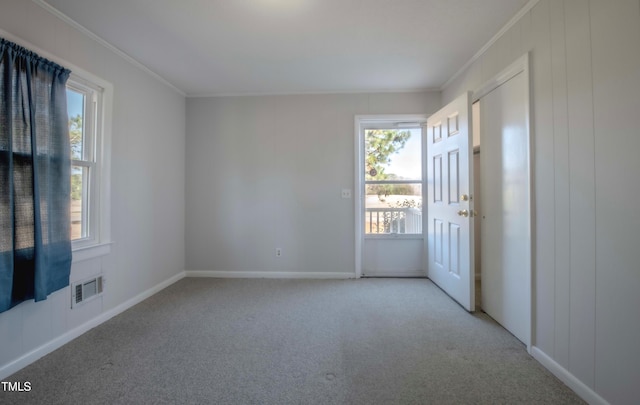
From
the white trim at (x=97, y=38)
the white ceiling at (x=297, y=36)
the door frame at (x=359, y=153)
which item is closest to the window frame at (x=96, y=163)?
the white trim at (x=97, y=38)

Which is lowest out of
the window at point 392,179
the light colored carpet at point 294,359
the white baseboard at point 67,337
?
the light colored carpet at point 294,359

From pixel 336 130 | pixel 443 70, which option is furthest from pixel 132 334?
pixel 443 70

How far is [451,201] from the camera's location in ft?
8.75

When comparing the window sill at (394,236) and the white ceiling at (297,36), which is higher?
the white ceiling at (297,36)

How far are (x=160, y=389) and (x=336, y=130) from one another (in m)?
2.98

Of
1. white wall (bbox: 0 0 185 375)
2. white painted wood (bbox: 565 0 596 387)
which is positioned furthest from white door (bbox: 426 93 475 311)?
white wall (bbox: 0 0 185 375)

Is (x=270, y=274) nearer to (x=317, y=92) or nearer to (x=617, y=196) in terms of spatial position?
(x=317, y=92)

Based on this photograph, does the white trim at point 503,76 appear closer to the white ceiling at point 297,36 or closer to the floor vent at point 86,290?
the white ceiling at point 297,36

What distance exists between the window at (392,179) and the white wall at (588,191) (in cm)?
170

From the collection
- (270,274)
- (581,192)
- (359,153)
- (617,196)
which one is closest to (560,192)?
(581,192)

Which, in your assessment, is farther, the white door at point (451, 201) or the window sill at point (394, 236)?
the window sill at point (394, 236)

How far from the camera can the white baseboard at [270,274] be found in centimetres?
340

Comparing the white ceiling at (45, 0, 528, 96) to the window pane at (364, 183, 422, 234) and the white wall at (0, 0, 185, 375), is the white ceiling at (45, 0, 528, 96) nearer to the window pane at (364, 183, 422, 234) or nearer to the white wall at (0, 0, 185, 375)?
the white wall at (0, 0, 185, 375)

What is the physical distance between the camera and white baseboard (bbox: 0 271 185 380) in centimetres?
161
